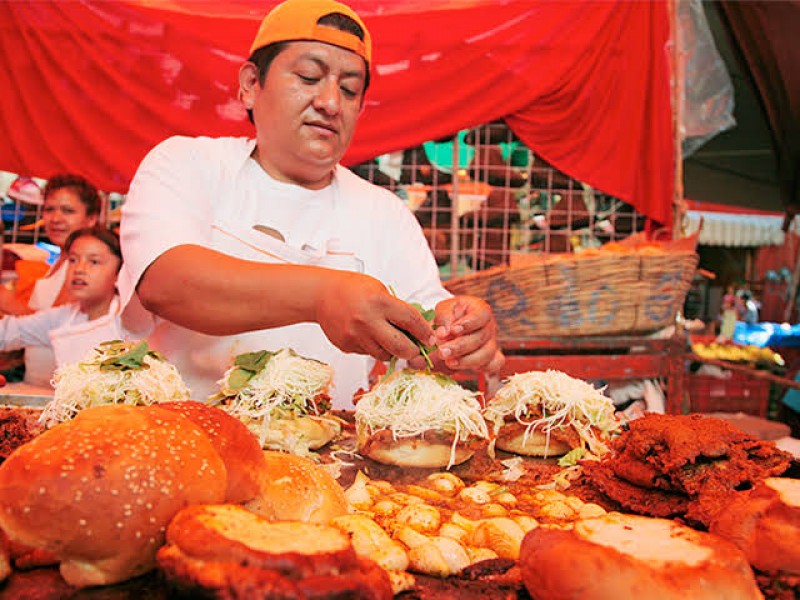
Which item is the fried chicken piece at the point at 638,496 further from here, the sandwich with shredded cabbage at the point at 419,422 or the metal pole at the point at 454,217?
the metal pole at the point at 454,217

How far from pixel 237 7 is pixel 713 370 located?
730 centimetres

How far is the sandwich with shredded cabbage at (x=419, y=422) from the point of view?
1819 mm

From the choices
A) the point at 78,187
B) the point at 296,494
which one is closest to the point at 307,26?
the point at 296,494

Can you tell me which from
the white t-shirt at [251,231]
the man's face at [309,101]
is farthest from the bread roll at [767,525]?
the man's face at [309,101]

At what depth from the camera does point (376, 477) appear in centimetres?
175

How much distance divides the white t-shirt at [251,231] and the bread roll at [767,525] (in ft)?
5.72

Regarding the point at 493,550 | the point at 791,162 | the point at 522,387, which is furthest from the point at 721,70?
the point at 493,550

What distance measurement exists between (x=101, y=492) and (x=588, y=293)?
377 centimetres

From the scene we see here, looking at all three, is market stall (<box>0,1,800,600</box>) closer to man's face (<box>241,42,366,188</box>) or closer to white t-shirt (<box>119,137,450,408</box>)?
white t-shirt (<box>119,137,450,408</box>)

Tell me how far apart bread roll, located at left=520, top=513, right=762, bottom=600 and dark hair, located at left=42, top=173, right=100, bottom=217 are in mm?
4935

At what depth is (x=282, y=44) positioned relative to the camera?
239 centimetres

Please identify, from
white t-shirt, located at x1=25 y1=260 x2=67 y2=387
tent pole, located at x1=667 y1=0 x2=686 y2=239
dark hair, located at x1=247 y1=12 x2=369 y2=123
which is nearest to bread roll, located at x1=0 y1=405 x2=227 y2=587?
dark hair, located at x1=247 y1=12 x2=369 y2=123

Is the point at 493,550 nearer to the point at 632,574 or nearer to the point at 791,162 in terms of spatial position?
the point at 632,574

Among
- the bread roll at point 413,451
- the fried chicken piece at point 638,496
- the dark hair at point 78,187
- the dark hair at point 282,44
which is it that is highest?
the dark hair at point 282,44
